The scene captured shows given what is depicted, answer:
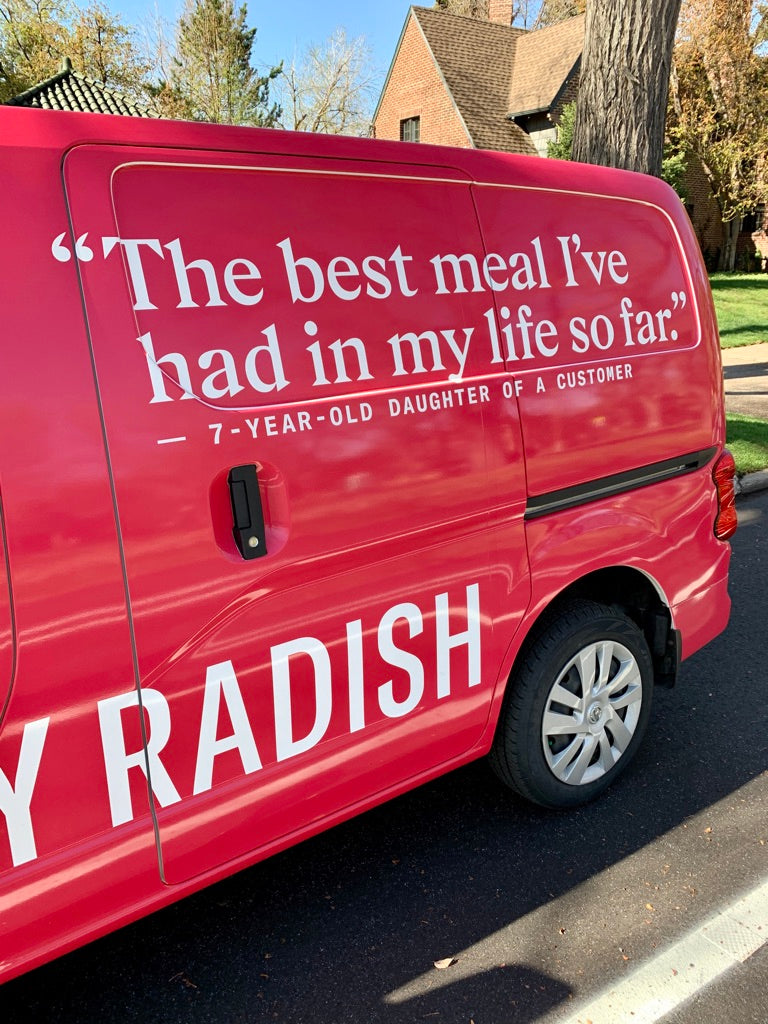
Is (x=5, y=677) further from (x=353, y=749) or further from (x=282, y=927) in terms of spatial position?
(x=282, y=927)

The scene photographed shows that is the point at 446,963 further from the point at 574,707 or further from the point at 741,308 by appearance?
the point at 741,308

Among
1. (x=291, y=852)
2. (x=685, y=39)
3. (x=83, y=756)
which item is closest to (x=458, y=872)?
(x=291, y=852)

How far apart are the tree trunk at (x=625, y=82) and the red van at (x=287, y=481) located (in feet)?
12.7

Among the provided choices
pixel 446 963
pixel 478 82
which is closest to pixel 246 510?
pixel 446 963

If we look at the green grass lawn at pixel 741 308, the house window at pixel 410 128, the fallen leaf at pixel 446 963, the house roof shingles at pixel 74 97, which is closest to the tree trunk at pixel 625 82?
the fallen leaf at pixel 446 963

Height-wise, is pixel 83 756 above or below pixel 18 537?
below

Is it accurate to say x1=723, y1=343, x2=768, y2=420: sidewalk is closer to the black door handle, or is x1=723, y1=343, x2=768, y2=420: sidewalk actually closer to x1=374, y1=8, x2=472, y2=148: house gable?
the black door handle

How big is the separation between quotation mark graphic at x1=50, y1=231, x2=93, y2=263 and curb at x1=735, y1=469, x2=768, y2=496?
19.9 ft

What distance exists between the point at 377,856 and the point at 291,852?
29cm

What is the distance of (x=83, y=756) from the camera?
1712 millimetres

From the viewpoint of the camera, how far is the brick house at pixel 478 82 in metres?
27.6

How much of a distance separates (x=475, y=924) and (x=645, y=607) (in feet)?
4.27

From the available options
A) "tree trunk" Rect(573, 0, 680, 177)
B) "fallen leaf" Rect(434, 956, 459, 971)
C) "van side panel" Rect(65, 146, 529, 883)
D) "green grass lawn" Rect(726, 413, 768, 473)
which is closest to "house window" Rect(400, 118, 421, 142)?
"green grass lawn" Rect(726, 413, 768, 473)

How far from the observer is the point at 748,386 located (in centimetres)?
1119
